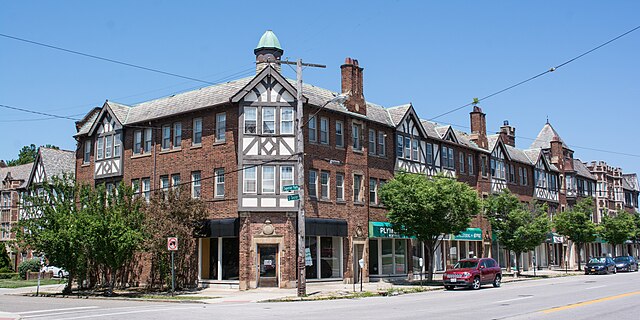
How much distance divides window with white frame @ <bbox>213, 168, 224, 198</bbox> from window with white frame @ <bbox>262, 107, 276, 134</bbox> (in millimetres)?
3285

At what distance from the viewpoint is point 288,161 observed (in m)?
31.7

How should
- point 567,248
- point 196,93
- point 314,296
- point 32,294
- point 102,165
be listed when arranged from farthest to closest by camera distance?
point 567,248 < point 102,165 < point 196,93 < point 32,294 < point 314,296

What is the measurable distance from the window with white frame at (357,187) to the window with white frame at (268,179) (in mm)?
6157

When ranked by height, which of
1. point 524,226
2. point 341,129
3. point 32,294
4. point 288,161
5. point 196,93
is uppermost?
point 196,93

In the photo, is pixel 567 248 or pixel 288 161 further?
pixel 567 248

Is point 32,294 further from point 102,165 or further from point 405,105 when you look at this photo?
point 405,105

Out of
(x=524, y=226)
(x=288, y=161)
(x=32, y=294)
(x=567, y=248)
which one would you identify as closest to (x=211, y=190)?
(x=288, y=161)

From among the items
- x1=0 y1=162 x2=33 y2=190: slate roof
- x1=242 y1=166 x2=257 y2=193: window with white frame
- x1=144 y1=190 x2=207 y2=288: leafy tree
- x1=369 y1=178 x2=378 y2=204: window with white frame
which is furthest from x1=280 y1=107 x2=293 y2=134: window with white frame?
x1=0 y1=162 x2=33 y2=190: slate roof

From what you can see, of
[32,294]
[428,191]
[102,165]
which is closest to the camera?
[32,294]

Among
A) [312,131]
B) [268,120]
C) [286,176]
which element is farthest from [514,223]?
[268,120]

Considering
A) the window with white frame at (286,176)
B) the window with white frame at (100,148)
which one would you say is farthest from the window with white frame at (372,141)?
the window with white frame at (100,148)

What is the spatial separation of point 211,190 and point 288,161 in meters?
4.58

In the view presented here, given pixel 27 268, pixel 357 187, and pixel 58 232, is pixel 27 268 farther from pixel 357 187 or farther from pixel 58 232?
pixel 357 187

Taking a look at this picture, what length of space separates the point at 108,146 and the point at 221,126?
33.5ft
